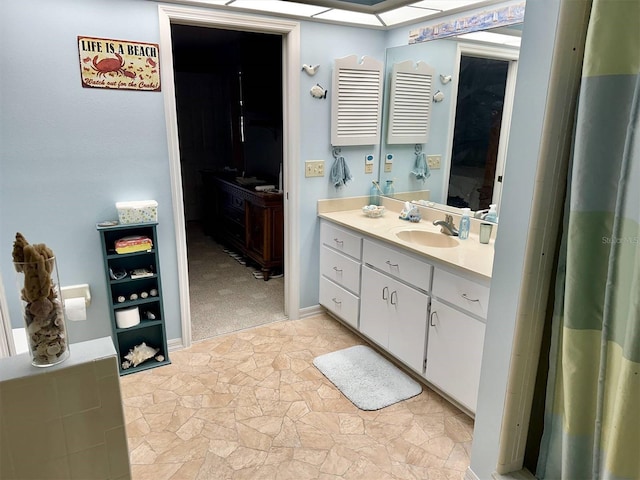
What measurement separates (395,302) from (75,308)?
6.03ft

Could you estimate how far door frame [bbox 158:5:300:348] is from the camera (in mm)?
2463

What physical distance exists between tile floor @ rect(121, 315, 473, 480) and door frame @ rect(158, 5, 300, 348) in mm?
506

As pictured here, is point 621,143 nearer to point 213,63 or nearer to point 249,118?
point 249,118

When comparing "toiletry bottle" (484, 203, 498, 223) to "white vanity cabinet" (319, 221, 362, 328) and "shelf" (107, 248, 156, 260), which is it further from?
"shelf" (107, 248, 156, 260)

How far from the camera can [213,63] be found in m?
6.01

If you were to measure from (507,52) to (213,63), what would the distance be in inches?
186

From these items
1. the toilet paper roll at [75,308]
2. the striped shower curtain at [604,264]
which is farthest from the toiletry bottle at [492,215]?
the toilet paper roll at [75,308]

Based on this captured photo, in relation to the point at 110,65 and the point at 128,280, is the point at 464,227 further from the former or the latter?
the point at 110,65

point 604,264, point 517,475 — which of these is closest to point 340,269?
point 517,475

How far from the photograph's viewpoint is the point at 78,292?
98.7 inches

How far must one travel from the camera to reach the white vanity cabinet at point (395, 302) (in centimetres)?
238

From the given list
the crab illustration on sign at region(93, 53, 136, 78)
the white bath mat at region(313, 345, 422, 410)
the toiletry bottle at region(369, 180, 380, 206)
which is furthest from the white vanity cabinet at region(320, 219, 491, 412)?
the crab illustration on sign at region(93, 53, 136, 78)

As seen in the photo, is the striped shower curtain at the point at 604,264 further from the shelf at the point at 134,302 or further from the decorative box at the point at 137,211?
the shelf at the point at 134,302

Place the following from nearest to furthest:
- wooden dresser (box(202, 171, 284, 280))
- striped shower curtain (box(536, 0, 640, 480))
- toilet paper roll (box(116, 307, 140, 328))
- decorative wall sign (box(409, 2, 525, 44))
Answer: striped shower curtain (box(536, 0, 640, 480)) < decorative wall sign (box(409, 2, 525, 44)) < toilet paper roll (box(116, 307, 140, 328)) < wooden dresser (box(202, 171, 284, 280))
